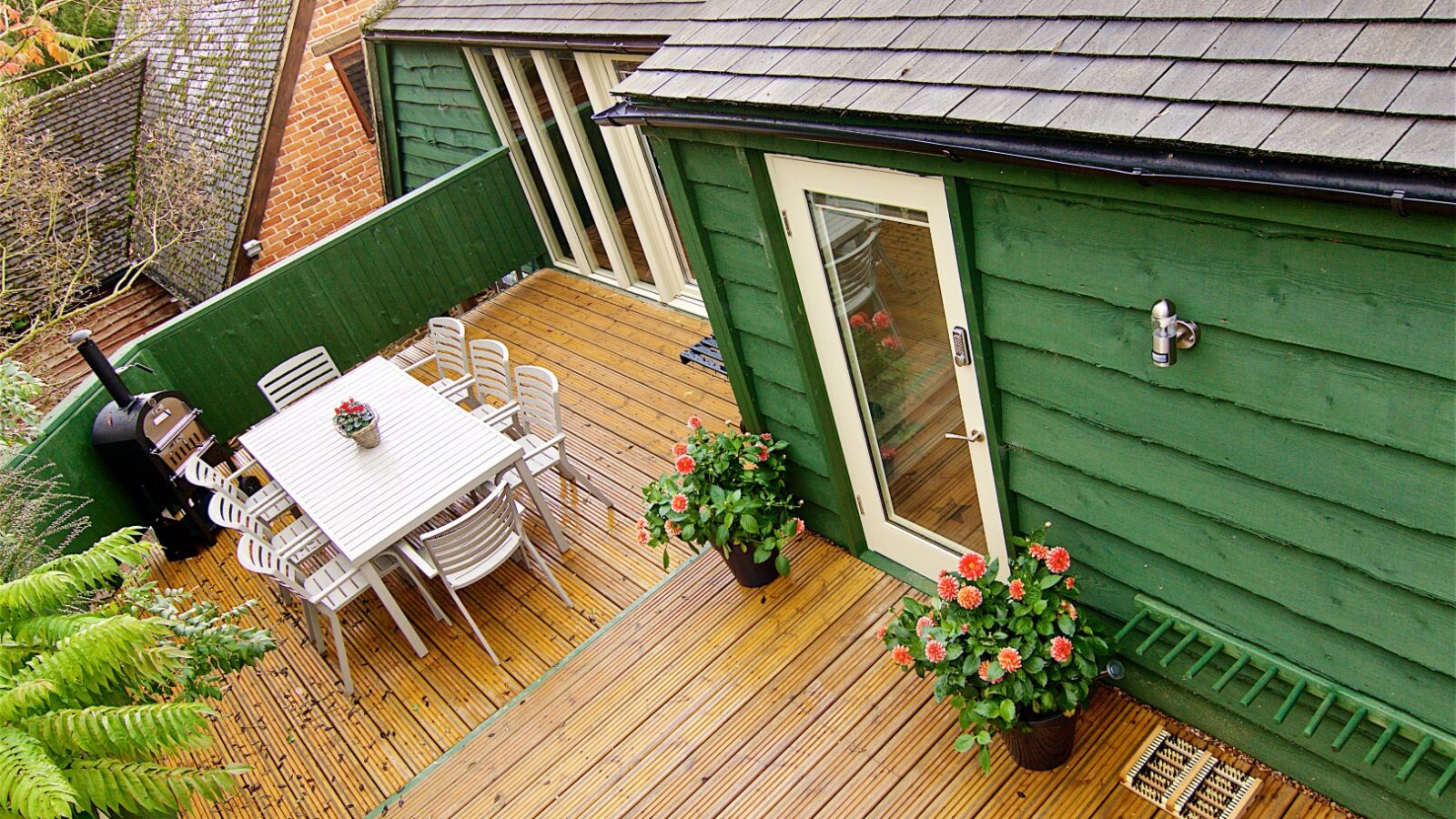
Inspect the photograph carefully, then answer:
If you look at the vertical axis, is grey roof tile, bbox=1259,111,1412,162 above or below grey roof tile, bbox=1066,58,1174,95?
below

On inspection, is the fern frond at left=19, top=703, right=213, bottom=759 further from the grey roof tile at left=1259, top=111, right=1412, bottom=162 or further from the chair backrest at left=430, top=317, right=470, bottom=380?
the grey roof tile at left=1259, top=111, right=1412, bottom=162

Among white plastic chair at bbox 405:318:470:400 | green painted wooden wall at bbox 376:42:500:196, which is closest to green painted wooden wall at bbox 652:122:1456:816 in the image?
white plastic chair at bbox 405:318:470:400

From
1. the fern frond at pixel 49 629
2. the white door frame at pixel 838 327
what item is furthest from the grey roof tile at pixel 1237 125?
the fern frond at pixel 49 629

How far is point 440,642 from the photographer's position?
17.3ft

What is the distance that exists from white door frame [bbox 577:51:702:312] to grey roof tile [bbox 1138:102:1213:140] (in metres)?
4.51

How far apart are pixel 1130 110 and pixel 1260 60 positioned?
0.98 ft

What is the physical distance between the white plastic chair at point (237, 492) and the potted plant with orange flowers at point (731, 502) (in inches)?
98.8

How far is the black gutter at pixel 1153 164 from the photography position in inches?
78.7

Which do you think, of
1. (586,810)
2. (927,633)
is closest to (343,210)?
(586,810)

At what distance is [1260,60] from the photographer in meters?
2.33

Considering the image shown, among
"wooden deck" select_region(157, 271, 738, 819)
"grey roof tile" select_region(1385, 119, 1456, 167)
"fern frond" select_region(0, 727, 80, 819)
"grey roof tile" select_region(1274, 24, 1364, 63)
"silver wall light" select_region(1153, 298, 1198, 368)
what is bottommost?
"wooden deck" select_region(157, 271, 738, 819)

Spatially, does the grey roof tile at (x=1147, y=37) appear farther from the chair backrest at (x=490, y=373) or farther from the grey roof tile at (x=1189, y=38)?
the chair backrest at (x=490, y=373)

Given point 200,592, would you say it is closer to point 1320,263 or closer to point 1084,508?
point 1084,508

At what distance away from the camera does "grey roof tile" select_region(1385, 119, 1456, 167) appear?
192 cm
